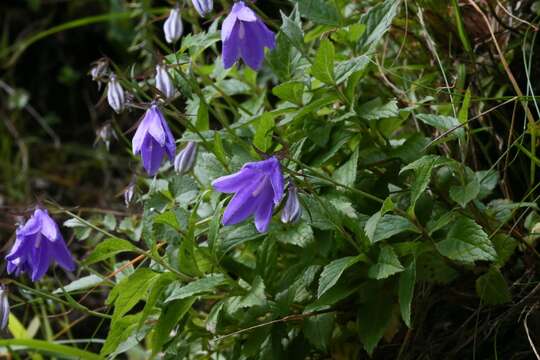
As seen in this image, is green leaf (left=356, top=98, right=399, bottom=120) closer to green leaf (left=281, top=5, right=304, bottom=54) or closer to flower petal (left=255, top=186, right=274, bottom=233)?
green leaf (left=281, top=5, right=304, bottom=54)

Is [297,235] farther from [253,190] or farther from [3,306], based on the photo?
[3,306]

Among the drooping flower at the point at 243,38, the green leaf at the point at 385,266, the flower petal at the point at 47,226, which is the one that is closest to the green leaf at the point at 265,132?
the drooping flower at the point at 243,38

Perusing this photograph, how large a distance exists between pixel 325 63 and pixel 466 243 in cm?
52

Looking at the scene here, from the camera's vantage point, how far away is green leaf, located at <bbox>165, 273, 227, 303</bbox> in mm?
1830

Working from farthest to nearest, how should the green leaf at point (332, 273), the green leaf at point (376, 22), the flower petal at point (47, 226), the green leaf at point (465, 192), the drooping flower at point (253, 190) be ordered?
1. the green leaf at point (376, 22)
2. the flower petal at point (47, 226)
3. the green leaf at point (465, 192)
4. the green leaf at point (332, 273)
5. the drooping flower at point (253, 190)

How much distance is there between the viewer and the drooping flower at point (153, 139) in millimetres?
1790

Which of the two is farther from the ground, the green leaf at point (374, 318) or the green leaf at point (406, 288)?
the green leaf at point (406, 288)

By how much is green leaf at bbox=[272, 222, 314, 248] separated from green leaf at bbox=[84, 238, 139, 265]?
35 centimetres

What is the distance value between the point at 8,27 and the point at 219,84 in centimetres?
258

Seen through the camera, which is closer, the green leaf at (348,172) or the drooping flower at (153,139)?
the drooping flower at (153,139)

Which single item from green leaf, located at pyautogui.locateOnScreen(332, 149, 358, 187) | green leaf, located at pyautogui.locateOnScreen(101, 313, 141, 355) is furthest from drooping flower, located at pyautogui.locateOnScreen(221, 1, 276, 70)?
green leaf, located at pyautogui.locateOnScreen(101, 313, 141, 355)

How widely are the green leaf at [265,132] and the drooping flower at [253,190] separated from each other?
24 cm

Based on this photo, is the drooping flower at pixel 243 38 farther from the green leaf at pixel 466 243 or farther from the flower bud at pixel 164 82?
the green leaf at pixel 466 243

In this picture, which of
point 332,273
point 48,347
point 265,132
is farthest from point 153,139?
point 48,347
